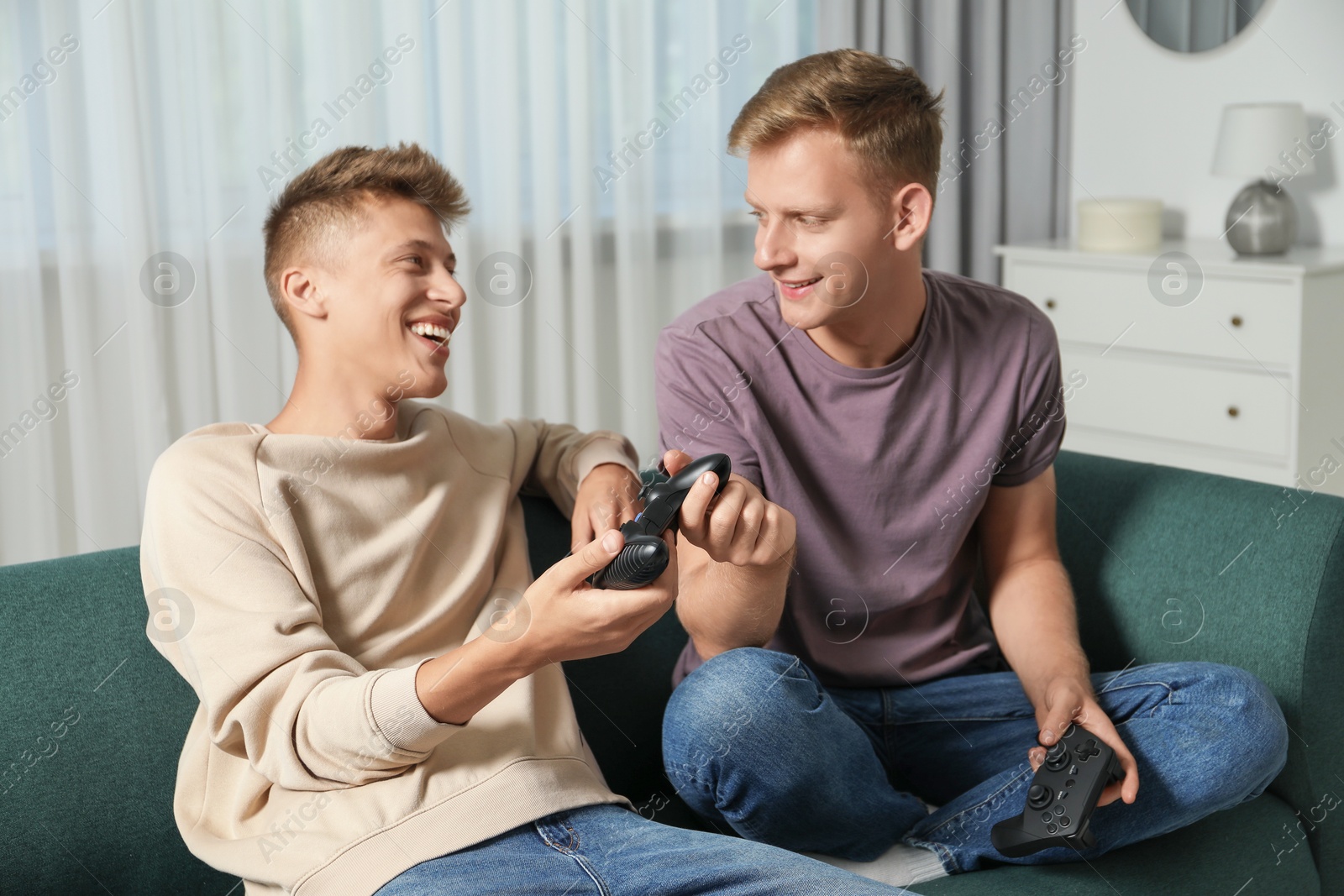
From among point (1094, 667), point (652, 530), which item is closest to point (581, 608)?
point (652, 530)

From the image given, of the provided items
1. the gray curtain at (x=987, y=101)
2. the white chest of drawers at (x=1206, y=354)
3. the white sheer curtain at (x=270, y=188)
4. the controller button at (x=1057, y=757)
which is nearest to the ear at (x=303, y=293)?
the controller button at (x=1057, y=757)

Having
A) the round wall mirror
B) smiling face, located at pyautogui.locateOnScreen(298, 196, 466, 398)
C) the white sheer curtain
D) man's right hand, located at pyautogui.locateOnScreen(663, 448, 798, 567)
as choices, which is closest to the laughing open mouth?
smiling face, located at pyautogui.locateOnScreen(298, 196, 466, 398)

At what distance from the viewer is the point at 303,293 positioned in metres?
→ 1.36

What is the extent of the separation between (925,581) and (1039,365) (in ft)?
1.02

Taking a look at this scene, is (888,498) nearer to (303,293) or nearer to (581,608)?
(581,608)

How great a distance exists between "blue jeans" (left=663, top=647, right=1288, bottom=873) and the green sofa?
7 centimetres

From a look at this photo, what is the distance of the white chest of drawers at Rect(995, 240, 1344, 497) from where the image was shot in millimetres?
2920

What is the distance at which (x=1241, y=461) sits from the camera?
3039mm

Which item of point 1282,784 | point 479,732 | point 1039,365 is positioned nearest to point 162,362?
point 479,732

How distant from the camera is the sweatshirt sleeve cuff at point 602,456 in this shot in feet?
4.70

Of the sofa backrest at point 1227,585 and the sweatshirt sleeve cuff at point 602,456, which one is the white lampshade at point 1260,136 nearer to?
the sofa backrest at point 1227,585

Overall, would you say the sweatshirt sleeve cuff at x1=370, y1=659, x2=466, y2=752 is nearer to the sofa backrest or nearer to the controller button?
the controller button

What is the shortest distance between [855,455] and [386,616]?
0.57 meters

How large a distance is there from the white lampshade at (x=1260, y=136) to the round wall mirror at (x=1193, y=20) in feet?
1.18
